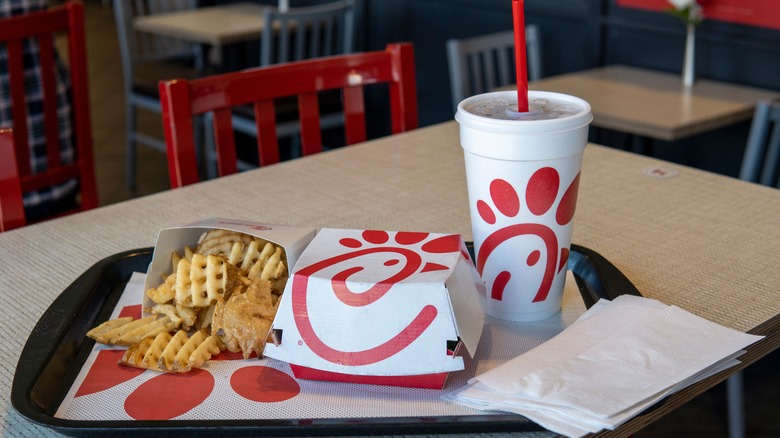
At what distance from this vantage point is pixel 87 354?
80 cm

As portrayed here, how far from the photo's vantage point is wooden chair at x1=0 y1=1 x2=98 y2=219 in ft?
5.97

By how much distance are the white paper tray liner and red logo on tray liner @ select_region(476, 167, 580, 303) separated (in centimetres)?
7

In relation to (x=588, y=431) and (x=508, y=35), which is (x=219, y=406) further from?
(x=508, y=35)

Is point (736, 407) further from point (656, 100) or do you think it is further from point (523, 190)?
point (523, 190)

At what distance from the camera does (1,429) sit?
70cm

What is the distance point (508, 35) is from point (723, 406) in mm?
1290

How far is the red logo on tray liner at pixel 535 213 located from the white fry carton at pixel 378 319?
3.0 inches

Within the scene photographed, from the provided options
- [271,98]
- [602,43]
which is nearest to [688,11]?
[602,43]

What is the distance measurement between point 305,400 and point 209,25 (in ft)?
11.0

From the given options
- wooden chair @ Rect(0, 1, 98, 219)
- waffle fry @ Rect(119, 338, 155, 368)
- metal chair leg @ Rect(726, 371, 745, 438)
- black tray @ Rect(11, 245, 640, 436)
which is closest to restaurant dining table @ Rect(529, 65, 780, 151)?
metal chair leg @ Rect(726, 371, 745, 438)

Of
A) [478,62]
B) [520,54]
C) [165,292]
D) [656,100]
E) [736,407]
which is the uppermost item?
[520,54]

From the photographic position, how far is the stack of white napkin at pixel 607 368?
2.15 ft

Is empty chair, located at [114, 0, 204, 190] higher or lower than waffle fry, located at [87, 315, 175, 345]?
lower

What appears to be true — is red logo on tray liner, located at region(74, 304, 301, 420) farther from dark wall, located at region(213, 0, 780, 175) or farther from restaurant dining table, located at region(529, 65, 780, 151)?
dark wall, located at region(213, 0, 780, 175)
